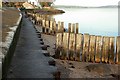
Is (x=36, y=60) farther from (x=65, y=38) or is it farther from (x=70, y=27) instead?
(x=70, y=27)

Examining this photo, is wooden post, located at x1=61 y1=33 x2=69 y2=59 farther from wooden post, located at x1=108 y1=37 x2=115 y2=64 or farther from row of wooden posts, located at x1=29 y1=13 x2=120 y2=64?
wooden post, located at x1=108 y1=37 x2=115 y2=64

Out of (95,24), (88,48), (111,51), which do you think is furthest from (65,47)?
(95,24)

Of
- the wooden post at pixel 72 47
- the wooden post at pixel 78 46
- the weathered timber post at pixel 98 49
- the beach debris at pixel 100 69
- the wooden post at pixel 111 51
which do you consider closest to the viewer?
the beach debris at pixel 100 69

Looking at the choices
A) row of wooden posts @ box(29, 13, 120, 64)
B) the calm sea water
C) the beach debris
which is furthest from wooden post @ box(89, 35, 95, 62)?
the calm sea water

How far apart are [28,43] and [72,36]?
389 centimetres

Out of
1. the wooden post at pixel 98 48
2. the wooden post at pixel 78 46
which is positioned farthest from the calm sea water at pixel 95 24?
the wooden post at pixel 98 48

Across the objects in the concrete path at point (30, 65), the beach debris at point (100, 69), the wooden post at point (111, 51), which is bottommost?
the beach debris at point (100, 69)

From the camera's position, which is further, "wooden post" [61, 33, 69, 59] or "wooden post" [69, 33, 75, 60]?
"wooden post" [61, 33, 69, 59]

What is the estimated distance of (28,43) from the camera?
538 inches

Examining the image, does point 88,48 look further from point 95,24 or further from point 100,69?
point 95,24

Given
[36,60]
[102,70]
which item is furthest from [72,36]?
[36,60]

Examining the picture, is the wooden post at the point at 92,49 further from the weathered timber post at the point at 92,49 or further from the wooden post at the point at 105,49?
the wooden post at the point at 105,49

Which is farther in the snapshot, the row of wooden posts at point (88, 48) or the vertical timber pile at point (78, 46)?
the vertical timber pile at point (78, 46)

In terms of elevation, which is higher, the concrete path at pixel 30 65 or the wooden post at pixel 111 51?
the concrete path at pixel 30 65
